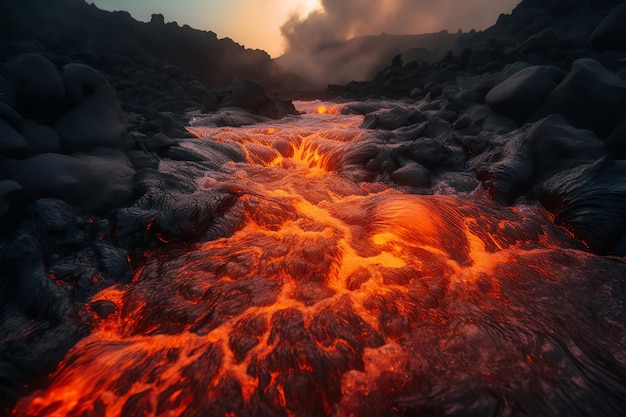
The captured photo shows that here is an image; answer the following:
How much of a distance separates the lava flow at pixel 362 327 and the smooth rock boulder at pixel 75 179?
2049 millimetres

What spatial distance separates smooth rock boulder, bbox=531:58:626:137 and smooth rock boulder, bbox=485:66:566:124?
68 centimetres

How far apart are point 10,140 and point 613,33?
95.8 feet

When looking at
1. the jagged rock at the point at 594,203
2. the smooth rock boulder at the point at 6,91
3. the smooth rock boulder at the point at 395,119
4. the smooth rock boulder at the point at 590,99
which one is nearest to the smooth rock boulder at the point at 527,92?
the smooth rock boulder at the point at 590,99

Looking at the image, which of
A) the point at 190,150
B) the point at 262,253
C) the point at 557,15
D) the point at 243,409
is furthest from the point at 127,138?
the point at 557,15

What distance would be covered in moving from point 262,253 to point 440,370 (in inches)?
128

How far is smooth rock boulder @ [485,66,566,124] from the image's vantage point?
1144cm

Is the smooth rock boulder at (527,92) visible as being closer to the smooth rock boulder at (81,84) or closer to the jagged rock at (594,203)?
the jagged rock at (594,203)

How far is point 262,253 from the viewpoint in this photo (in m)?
→ 5.23

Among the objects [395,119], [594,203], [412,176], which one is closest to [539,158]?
[594,203]

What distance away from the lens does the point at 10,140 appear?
5.46 m

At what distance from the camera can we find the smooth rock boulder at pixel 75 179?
5.39m

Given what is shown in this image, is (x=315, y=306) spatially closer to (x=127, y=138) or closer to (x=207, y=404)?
(x=207, y=404)

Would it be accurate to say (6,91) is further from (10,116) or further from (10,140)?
(10,140)

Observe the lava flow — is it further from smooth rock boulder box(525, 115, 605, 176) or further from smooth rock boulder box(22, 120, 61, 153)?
smooth rock boulder box(22, 120, 61, 153)
